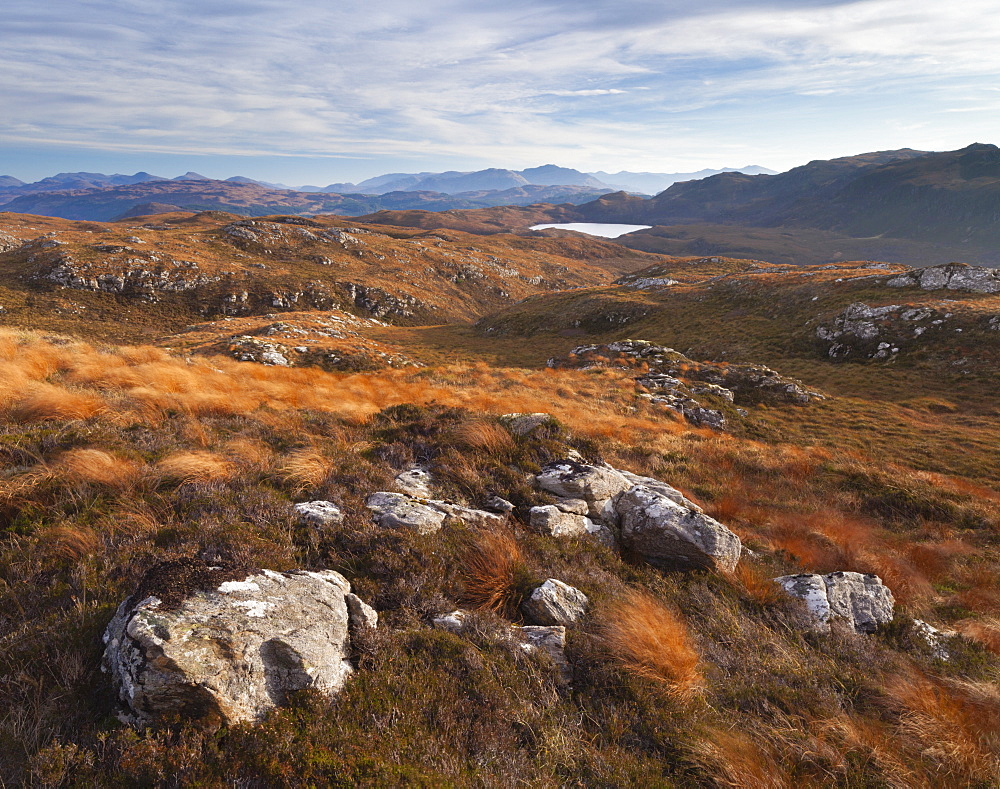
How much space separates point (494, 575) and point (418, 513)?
1.62 metres

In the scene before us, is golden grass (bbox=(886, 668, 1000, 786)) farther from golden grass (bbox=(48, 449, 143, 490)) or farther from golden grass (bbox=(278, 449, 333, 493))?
golden grass (bbox=(48, 449, 143, 490))

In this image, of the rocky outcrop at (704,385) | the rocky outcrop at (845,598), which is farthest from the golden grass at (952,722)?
the rocky outcrop at (704,385)

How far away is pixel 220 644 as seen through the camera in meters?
3.45

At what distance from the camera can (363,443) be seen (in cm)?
921

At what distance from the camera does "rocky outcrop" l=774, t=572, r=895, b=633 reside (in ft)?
20.7

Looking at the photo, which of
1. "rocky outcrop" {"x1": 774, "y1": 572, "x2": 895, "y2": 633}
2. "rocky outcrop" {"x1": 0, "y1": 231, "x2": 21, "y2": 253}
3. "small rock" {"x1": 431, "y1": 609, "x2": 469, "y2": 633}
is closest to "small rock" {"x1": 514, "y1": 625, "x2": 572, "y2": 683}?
"small rock" {"x1": 431, "y1": 609, "x2": 469, "y2": 633}

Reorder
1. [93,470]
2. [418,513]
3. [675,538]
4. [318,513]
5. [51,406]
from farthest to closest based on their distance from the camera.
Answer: [51,406]
[675,538]
[418,513]
[318,513]
[93,470]

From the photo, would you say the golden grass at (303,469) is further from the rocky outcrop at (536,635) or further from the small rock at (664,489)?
the small rock at (664,489)

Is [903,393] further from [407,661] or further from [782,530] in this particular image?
[407,661]

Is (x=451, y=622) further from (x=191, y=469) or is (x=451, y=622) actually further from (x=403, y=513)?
(x=191, y=469)

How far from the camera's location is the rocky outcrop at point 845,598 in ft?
20.7

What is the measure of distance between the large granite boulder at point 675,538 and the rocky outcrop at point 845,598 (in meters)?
0.99

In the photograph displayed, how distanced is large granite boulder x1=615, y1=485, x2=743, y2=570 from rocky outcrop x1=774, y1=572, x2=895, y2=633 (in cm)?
99

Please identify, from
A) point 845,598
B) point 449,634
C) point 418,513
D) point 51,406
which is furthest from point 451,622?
point 51,406
